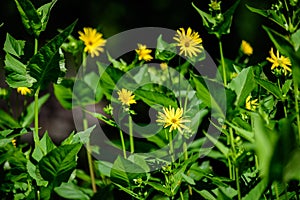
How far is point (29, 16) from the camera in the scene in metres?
0.83

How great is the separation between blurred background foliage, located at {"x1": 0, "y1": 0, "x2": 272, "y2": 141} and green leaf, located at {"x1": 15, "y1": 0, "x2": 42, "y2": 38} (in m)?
1.17

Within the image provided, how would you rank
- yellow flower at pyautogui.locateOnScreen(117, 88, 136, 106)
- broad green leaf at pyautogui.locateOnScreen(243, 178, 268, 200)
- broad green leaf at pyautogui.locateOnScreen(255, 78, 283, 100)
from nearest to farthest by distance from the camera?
broad green leaf at pyautogui.locateOnScreen(243, 178, 268, 200)
broad green leaf at pyautogui.locateOnScreen(255, 78, 283, 100)
yellow flower at pyautogui.locateOnScreen(117, 88, 136, 106)

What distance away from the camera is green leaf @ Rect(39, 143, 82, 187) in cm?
75

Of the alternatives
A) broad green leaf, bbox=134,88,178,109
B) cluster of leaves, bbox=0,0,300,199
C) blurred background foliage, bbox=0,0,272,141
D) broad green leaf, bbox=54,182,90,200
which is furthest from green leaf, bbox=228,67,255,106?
blurred background foliage, bbox=0,0,272,141

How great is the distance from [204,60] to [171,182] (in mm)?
344

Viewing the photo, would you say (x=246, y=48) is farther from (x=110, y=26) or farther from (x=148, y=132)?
(x=110, y=26)

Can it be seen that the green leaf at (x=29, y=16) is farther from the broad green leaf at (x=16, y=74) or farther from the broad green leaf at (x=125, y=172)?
the broad green leaf at (x=125, y=172)

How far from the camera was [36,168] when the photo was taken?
0.79 metres

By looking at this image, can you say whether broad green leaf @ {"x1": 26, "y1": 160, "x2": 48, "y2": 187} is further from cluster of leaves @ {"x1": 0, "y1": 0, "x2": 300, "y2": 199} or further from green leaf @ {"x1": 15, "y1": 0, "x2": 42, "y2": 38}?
green leaf @ {"x1": 15, "y1": 0, "x2": 42, "y2": 38}

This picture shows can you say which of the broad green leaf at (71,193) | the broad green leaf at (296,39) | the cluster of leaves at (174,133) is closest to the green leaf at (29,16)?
the cluster of leaves at (174,133)

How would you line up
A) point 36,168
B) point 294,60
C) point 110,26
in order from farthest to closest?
point 110,26 → point 36,168 → point 294,60

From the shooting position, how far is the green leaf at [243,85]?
2.41 ft

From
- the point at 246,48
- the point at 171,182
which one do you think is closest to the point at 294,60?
the point at 171,182

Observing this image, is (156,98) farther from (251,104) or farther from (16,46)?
(16,46)
